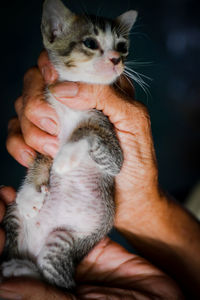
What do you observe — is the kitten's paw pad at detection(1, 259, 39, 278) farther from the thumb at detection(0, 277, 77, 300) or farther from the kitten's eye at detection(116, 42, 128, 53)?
the kitten's eye at detection(116, 42, 128, 53)

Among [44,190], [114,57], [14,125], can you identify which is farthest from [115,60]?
[14,125]

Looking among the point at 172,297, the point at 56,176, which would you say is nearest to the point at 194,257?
the point at 172,297

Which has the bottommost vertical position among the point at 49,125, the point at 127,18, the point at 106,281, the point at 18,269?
the point at 106,281

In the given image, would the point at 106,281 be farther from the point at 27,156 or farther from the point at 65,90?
the point at 65,90

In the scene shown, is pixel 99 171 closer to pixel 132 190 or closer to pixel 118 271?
pixel 132 190

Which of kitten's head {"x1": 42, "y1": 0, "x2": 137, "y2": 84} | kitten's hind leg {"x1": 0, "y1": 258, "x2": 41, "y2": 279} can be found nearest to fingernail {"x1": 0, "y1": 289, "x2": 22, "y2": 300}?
kitten's hind leg {"x1": 0, "y1": 258, "x2": 41, "y2": 279}

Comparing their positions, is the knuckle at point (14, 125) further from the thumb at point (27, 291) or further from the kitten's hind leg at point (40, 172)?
the thumb at point (27, 291)
